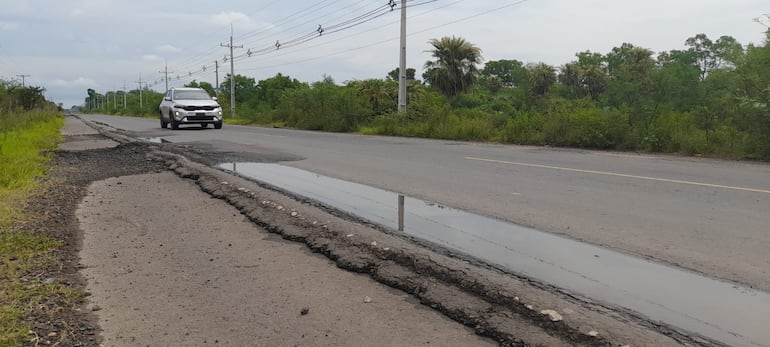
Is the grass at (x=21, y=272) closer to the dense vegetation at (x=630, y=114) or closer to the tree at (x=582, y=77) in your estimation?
the dense vegetation at (x=630, y=114)

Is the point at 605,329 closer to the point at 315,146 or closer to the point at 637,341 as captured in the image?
the point at 637,341

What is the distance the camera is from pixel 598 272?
3998 millimetres

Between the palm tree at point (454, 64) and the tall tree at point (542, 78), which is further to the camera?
the tall tree at point (542, 78)

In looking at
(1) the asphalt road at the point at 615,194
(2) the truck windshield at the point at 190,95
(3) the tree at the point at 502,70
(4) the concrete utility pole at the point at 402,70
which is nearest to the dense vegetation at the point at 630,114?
(4) the concrete utility pole at the point at 402,70

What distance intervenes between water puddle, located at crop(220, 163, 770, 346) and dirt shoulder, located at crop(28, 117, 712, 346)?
257 mm

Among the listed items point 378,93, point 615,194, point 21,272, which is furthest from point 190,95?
point 21,272

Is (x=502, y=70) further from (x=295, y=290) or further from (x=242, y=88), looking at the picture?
(x=295, y=290)

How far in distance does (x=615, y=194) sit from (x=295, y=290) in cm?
501

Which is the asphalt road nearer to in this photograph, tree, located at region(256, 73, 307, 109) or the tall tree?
the tall tree

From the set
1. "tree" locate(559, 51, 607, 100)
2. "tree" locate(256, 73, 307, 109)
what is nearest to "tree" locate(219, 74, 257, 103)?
"tree" locate(256, 73, 307, 109)

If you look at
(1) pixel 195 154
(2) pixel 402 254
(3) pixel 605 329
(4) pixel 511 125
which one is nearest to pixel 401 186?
(2) pixel 402 254

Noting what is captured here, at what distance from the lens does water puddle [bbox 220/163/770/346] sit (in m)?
3.12

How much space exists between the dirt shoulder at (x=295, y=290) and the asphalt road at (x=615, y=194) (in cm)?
161

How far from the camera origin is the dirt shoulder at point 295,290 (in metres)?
2.95
